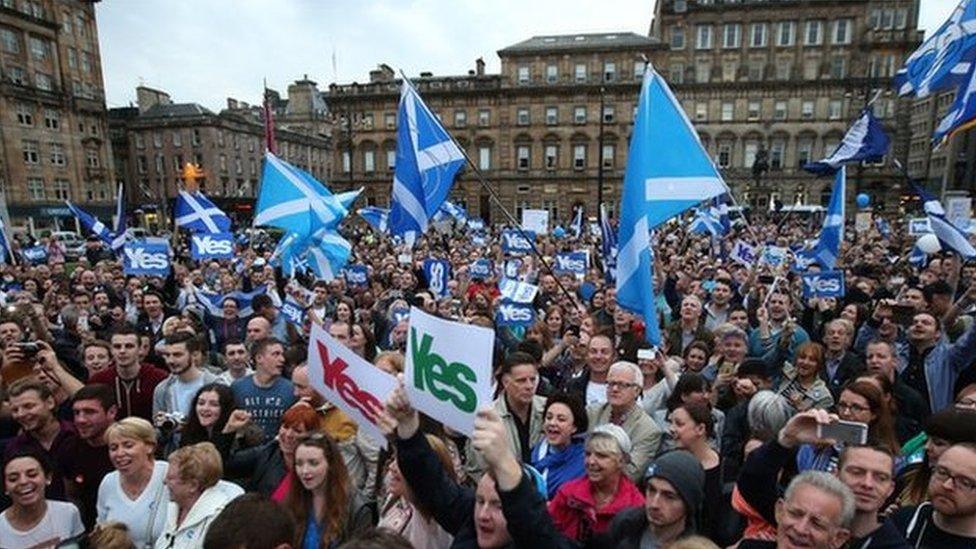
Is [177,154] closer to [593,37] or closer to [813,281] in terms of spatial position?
[593,37]

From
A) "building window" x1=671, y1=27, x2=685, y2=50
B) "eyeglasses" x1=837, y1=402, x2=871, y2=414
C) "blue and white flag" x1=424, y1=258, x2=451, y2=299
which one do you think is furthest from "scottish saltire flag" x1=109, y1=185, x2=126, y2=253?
"building window" x1=671, y1=27, x2=685, y2=50

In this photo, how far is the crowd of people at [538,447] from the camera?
8.03ft

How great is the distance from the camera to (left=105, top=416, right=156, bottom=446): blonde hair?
3.32 metres

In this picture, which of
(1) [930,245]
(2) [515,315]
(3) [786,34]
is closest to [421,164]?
(2) [515,315]

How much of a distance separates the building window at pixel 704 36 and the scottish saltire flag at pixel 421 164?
55.2 m

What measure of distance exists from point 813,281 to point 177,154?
64145mm

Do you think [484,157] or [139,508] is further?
[484,157]

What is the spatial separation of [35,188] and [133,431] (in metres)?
54.6

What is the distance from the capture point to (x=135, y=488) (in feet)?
11.1

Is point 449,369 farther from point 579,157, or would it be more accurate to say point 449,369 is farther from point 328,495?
point 579,157

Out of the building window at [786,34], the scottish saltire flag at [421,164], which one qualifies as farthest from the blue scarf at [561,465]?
the building window at [786,34]

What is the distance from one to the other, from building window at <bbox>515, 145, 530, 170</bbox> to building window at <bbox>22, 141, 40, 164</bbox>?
4019cm

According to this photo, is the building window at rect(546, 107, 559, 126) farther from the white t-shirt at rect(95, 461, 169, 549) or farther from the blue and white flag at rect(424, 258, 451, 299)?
the white t-shirt at rect(95, 461, 169, 549)

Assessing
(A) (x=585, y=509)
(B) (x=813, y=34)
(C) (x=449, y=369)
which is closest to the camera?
(C) (x=449, y=369)
